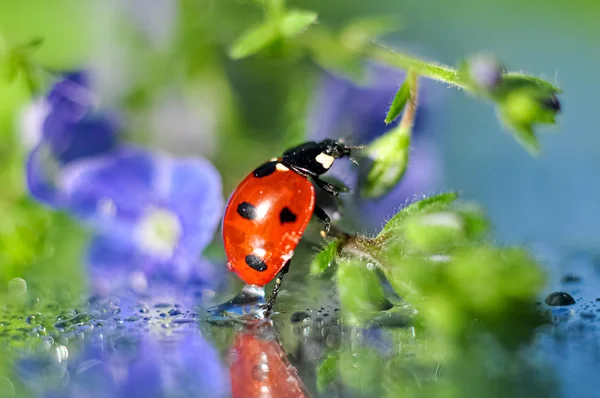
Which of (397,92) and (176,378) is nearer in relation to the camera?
(176,378)

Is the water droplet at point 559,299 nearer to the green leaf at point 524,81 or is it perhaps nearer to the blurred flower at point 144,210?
the green leaf at point 524,81

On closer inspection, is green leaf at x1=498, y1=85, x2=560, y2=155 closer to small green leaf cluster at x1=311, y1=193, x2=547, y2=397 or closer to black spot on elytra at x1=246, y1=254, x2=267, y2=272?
small green leaf cluster at x1=311, y1=193, x2=547, y2=397

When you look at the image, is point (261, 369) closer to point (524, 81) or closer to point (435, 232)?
point (435, 232)

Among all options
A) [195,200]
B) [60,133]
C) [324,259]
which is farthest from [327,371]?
[60,133]

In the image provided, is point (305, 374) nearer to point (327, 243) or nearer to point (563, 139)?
point (327, 243)

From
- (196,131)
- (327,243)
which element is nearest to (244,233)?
(327,243)

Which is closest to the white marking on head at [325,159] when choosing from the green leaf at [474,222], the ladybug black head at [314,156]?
the ladybug black head at [314,156]
